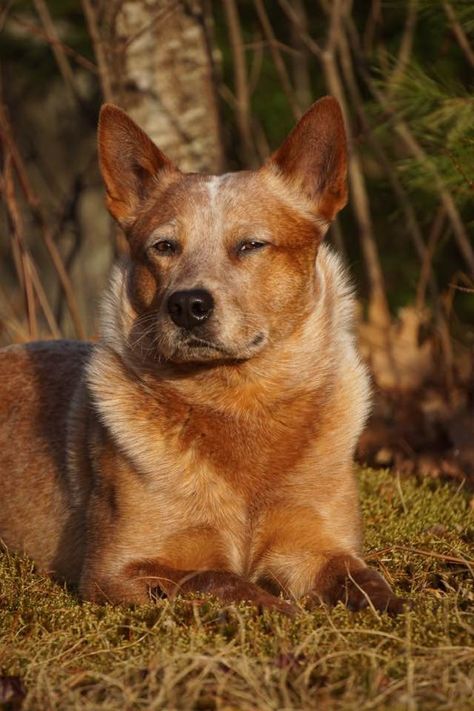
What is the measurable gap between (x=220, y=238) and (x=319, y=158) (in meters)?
0.51

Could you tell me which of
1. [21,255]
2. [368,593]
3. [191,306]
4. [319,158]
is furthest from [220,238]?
[21,255]

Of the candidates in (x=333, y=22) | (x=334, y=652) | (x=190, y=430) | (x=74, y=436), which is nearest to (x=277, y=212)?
(x=190, y=430)

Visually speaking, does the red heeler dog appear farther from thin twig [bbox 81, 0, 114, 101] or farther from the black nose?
thin twig [bbox 81, 0, 114, 101]

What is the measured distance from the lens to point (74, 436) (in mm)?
4328

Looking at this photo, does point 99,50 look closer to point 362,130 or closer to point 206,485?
point 362,130

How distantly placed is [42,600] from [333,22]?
3889 millimetres

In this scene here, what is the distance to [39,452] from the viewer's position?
4535 mm

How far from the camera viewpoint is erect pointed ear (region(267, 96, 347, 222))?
3.93 m

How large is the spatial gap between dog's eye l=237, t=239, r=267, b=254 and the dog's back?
3.60 feet

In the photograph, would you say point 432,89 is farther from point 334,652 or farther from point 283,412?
point 334,652

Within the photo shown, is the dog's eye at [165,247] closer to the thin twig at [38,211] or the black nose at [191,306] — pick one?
the black nose at [191,306]

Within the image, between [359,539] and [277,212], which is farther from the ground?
[277,212]

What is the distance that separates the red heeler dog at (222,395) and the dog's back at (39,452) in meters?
0.03

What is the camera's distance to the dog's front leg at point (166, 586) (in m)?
3.38
